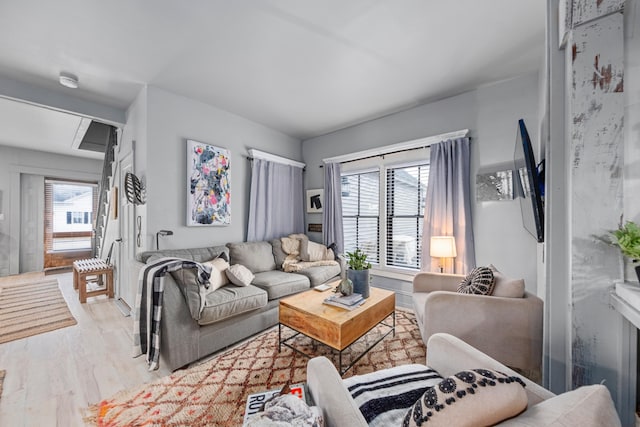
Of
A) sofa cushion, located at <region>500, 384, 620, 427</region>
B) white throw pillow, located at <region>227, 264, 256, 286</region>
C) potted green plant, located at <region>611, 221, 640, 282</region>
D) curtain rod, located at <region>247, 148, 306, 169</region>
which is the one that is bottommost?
white throw pillow, located at <region>227, 264, 256, 286</region>

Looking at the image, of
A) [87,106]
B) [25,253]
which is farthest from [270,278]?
[25,253]

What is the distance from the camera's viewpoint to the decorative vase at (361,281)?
86.6 inches

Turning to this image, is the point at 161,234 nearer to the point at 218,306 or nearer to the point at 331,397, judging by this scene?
the point at 218,306

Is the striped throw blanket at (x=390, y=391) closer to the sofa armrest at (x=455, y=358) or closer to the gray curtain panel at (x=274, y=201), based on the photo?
the sofa armrest at (x=455, y=358)

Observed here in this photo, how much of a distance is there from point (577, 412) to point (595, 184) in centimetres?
90

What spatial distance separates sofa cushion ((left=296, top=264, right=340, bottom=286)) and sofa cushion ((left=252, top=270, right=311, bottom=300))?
0.32 feet

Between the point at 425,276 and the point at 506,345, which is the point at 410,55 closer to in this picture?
the point at 425,276

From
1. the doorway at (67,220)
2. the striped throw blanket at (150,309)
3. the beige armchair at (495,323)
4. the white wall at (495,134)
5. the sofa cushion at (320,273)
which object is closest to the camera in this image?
the beige armchair at (495,323)

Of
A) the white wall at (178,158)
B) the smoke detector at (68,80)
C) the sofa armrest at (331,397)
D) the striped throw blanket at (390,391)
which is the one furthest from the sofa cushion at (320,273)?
the smoke detector at (68,80)

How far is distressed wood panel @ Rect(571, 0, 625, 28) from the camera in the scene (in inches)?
38.0

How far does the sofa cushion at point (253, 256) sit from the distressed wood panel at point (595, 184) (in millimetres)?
2923

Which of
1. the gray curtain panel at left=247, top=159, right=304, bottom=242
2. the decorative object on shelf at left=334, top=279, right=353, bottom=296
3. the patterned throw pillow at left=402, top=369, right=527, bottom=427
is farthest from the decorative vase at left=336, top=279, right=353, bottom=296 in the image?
the gray curtain panel at left=247, top=159, right=304, bottom=242

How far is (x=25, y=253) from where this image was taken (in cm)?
511

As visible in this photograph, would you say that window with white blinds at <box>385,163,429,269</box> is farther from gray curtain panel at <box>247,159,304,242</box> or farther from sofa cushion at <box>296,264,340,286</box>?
Result: gray curtain panel at <box>247,159,304,242</box>
